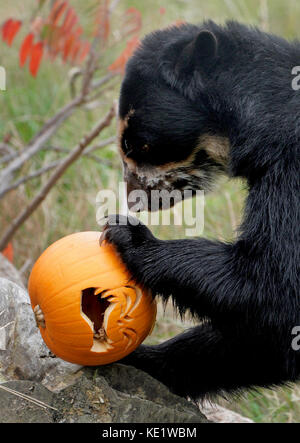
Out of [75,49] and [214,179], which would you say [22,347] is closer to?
[214,179]

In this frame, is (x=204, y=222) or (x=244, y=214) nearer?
(x=244, y=214)

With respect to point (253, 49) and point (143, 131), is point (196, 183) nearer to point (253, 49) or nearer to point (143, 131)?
point (143, 131)

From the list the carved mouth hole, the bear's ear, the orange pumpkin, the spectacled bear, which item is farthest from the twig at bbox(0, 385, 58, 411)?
the bear's ear

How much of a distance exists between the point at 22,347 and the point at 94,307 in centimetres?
46

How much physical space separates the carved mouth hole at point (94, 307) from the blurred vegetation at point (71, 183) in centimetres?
166

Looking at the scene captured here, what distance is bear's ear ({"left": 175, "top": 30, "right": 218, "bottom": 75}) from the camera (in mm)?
3377

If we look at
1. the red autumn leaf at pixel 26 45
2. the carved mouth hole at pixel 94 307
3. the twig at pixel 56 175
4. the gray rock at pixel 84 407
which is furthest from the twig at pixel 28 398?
the red autumn leaf at pixel 26 45

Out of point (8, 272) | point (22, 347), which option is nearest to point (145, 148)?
point (22, 347)

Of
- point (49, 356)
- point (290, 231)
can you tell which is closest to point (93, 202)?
point (49, 356)

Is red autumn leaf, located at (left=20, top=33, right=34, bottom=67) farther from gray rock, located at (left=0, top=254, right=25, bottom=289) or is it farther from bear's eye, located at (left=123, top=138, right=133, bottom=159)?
bear's eye, located at (left=123, top=138, right=133, bottom=159)

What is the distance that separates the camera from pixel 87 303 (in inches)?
123

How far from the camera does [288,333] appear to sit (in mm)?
3004

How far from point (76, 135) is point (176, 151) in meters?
4.18

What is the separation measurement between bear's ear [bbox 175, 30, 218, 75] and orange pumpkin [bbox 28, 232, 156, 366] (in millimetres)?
1125
